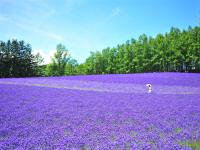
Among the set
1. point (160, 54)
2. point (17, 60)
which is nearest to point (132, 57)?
point (160, 54)

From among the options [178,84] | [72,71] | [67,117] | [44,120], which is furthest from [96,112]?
[72,71]

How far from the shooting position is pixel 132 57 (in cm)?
8438

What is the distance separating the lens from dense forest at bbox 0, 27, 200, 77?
74.4 m

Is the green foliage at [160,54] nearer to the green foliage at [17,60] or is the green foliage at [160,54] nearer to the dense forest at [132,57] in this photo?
the dense forest at [132,57]

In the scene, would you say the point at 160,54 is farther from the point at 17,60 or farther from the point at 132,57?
the point at 17,60

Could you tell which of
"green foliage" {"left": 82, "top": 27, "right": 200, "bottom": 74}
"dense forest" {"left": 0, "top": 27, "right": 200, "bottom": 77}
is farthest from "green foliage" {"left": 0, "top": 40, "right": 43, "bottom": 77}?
"green foliage" {"left": 82, "top": 27, "right": 200, "bottom": 74}

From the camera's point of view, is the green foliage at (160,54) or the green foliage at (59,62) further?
the green foliage at (59,62)

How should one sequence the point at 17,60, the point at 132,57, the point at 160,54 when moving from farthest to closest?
the point at 17,60
the point at 132,57
the point at 160,54

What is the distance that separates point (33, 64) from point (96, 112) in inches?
3573

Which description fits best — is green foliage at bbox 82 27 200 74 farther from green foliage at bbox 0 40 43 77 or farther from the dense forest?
green foliage at bbox 0 40 43 77

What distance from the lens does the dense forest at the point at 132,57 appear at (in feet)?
244

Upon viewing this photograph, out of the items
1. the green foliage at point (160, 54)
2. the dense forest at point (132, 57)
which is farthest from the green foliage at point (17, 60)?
the green foliage at point (160, 54)

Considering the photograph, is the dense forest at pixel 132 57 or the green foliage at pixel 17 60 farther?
the green foliage at pixel 17 60

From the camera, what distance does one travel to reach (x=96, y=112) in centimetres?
1379
